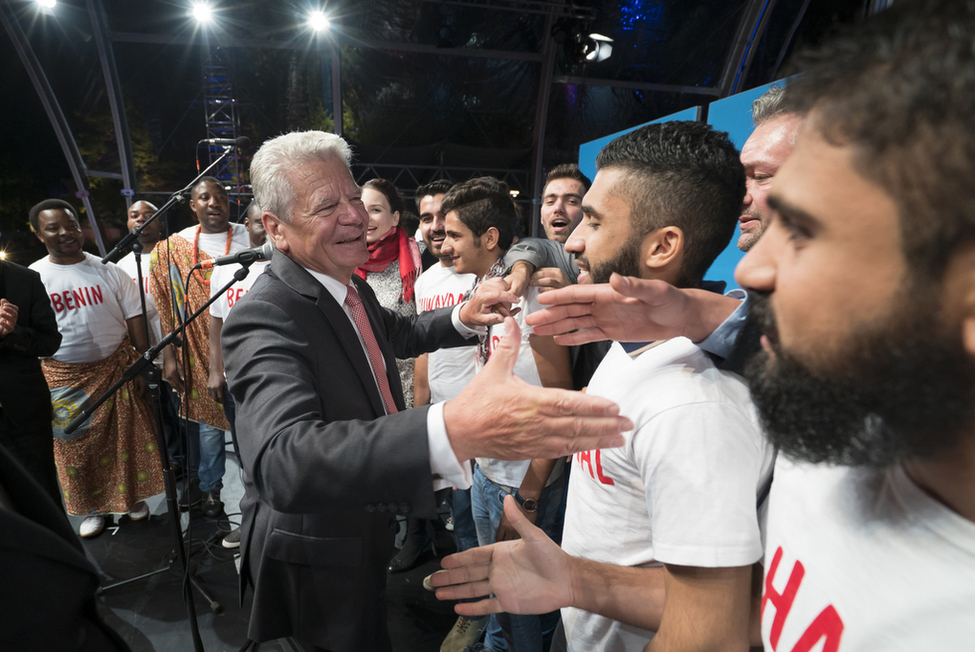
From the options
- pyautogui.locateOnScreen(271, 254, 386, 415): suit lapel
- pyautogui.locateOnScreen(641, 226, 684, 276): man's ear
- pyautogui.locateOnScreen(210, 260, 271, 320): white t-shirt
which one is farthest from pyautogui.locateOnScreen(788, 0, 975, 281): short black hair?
pyautogui.locateOnScreen(210, 260, 271, 320): white t-shirt

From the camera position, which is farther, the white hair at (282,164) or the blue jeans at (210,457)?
the blue jeans at (210,457)

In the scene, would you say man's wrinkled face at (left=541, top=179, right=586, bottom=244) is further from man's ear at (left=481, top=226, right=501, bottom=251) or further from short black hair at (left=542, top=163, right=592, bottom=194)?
man's ear at (left=481, top=226, right=501, bottom=251)

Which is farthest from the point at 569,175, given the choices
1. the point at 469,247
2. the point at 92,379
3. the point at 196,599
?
the point at 92,379

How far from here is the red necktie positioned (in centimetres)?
155

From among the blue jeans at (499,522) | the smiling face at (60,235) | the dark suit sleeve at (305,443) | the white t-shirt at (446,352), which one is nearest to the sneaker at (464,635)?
the blue jeans at (499,522)

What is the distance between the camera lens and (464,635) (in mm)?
2240

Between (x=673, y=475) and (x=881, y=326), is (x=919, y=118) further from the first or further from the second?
(x=673, y=475)

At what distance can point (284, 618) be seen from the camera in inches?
55.8

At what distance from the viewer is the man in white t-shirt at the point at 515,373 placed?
181cm

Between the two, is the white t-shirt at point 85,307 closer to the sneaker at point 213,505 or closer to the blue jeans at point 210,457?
the blue jeans at point 210,457

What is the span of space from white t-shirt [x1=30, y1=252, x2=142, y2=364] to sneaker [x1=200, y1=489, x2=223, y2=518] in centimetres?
119

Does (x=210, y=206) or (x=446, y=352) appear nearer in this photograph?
(x=446, y=352)

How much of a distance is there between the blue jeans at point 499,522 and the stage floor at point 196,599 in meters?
0.50

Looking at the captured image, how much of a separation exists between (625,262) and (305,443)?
2.70 ft
